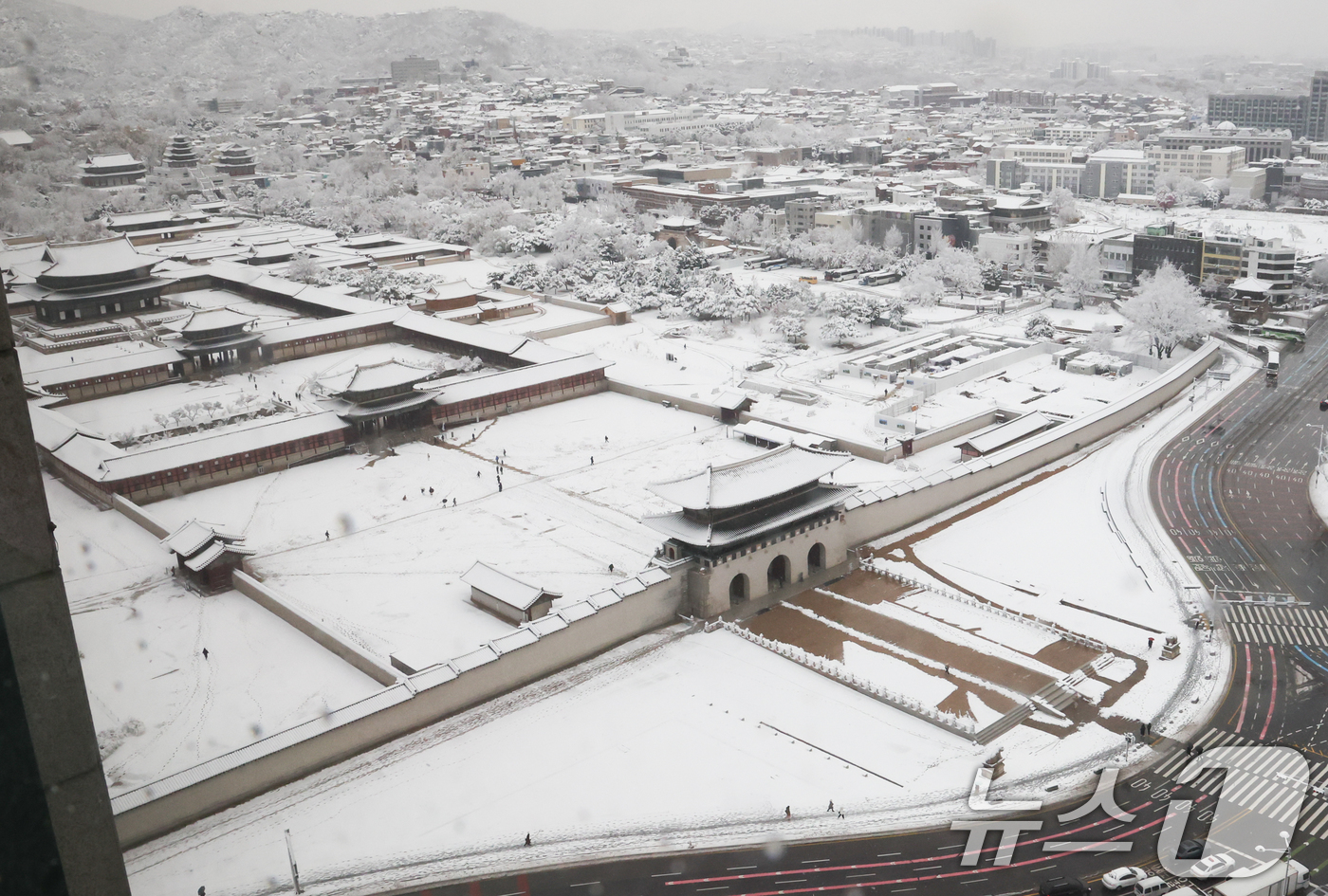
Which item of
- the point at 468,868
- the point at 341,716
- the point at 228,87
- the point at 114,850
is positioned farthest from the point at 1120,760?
the point at 228,87

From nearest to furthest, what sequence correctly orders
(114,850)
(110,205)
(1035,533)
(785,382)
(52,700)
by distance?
1. (52,700)
2. (114,850)
3. (1035,533)
4. (785,382)
5. (110,205)

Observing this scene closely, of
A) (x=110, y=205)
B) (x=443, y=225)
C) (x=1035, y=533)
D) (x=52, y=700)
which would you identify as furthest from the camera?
(x=443, y=225)

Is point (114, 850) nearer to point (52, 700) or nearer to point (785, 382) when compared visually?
point (52, 700)

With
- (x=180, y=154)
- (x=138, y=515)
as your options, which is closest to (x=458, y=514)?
(x=138, y=515)

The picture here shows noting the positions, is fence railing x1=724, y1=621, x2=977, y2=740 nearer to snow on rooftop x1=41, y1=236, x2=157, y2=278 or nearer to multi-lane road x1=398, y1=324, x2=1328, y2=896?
multi-lane road x1=398, y1=324, x2=1328, y2=896

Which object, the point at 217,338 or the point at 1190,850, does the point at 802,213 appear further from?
the point at 1190,850
